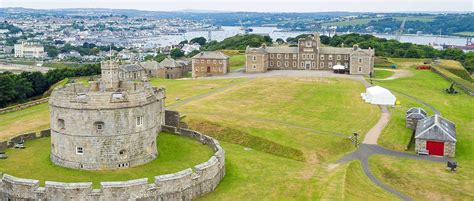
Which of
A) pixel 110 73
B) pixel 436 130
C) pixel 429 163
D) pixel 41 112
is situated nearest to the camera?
pixel 110 73

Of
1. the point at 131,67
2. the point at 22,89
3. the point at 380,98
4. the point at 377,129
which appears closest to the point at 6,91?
the point at 22,89

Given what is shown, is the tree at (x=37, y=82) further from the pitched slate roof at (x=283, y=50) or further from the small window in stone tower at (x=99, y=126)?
the small window in stone tower at (x=99, y=126)

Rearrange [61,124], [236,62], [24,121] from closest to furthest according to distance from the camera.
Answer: [61,124]
[24,121]
[236,62]

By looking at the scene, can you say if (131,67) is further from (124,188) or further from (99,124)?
(124,188)

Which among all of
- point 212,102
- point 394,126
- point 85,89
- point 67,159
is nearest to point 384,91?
point 394,126

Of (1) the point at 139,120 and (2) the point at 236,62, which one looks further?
(2) the point at 236,62

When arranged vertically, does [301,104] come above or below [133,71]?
below

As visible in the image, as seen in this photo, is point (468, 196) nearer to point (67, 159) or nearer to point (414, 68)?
point (67, 159)
